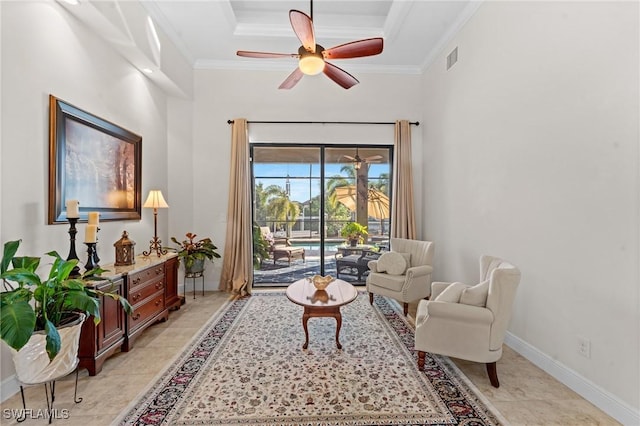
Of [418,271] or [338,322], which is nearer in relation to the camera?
[338,322]

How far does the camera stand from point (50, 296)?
1880 mm

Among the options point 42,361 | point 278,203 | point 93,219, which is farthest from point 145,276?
point 278,203

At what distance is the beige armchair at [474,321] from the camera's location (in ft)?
7.29

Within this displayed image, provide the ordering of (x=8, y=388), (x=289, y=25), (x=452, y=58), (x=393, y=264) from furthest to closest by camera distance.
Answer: (x=289, y=25) → (x=452, y=58) → (x=393, y=264) → (x=8, y=388)

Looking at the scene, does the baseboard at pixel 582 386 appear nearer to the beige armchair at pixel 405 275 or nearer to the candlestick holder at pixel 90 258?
the beige armchair at pixel 405 275

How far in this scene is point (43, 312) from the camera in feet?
5.96

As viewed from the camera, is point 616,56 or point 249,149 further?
point 249,149

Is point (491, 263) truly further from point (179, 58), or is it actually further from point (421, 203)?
point (179, 58)

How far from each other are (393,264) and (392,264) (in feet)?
0.04

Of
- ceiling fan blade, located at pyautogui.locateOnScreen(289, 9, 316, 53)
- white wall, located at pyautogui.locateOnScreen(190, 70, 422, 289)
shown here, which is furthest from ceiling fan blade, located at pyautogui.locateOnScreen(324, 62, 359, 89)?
white wall, located at pyautogui.locateOnScreen(190, 70, 422, 289)

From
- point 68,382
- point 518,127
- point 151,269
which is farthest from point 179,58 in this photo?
point 518,127

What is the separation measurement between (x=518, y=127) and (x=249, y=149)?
12.1ft

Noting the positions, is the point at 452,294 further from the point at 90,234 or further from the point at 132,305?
the point at 90,234

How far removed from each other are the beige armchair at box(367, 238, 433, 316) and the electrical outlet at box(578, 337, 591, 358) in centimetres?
161
